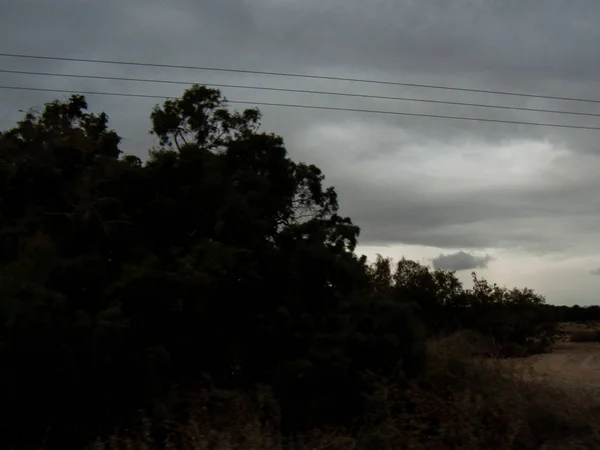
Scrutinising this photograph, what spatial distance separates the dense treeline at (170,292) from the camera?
36.6 feet

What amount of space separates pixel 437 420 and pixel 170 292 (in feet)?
16.4

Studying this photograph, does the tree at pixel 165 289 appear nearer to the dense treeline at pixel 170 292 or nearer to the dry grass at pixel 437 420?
the dense treeline at pixel 170 292

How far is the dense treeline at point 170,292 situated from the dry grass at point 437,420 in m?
0.84

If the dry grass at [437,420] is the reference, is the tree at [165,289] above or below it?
above

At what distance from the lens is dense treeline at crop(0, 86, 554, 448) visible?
11.2 m

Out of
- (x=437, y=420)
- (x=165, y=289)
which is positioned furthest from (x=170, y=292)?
(x=437, y=420)

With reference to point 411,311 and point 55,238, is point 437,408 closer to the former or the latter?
point 411,311

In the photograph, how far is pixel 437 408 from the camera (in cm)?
1066

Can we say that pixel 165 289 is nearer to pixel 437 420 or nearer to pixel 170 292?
pixel 170 292

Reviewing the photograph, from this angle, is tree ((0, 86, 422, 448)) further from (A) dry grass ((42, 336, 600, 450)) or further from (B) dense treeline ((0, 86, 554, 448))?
(A) dry grass ((42, 336, 600, 450))

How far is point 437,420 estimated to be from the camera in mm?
10430

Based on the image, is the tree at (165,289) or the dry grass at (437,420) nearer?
the dry grass at (437,420)

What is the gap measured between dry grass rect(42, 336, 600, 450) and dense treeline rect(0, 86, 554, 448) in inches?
33.1

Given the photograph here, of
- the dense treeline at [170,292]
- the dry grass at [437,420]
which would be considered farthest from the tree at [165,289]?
the dry grass at [437,420]
